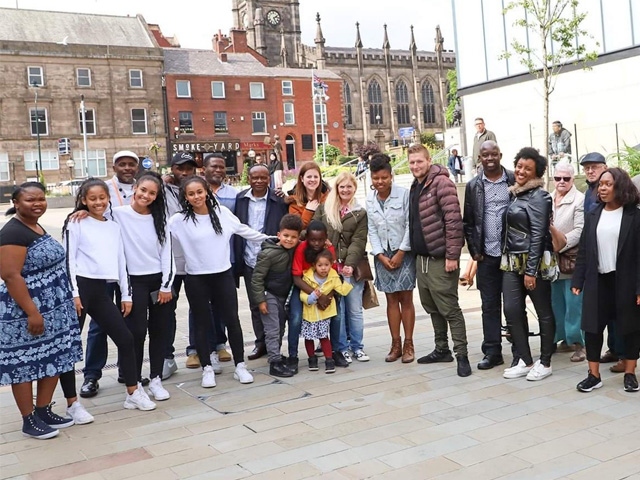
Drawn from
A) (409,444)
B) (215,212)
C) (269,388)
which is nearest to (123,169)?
Answer: (215,212)

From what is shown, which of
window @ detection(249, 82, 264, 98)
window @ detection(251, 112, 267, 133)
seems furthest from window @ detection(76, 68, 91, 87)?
window @ detection(251, 112, 267, 133)

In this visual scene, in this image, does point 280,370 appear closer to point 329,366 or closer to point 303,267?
point 329,366

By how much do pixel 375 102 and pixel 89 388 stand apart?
69.9 meters

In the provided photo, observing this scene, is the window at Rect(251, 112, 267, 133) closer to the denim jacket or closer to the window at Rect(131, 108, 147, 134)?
the window at Rect(131, 108, 147, 134)

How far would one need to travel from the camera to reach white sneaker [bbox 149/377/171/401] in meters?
5.70

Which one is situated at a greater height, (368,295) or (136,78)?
(136,78)

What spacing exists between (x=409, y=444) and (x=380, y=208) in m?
2.67

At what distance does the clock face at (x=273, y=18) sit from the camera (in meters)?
74.9

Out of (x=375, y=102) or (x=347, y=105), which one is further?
(x=375, y=102)

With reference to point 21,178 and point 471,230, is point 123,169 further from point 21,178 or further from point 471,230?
point 21,178

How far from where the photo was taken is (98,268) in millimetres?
5285

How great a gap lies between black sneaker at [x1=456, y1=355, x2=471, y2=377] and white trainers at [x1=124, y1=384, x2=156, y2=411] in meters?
2.62

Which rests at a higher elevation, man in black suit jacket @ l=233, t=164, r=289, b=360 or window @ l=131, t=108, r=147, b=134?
window @ l=131, t=108, r=147, b=134

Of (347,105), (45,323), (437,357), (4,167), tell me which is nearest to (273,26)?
(347,105)
